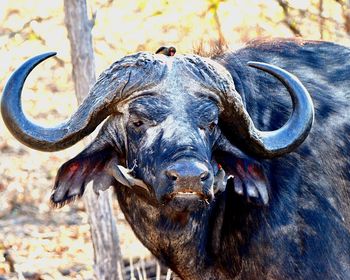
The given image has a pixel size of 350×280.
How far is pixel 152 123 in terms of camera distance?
5.81 meters

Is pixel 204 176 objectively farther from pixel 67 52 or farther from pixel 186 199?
pixel 67 52

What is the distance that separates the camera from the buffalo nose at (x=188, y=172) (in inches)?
210

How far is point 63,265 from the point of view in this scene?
401 inches

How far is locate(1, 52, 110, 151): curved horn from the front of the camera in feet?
19.2

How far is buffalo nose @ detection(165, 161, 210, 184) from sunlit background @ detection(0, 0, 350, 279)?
302 cm

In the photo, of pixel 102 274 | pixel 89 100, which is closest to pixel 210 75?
pixel 89 100

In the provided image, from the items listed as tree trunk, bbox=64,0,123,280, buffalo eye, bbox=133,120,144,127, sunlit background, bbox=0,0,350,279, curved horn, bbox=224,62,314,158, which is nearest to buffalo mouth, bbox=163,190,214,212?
buffalo eye, bbox=133,120,144,127

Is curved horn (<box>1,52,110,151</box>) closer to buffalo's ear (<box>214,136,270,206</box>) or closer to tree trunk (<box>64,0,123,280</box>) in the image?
buffalo's ear (<box>214,136,270,206</box>)

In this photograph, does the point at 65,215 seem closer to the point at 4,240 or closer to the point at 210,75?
the point at 4,240

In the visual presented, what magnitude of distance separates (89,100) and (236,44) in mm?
1344

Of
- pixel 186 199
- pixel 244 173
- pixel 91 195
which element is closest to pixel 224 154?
pixel 244 173

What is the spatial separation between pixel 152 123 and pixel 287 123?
0.80 m

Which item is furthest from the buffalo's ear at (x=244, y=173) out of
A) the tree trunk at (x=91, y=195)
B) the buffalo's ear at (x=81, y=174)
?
the tree trunk at (x=91, y=195)

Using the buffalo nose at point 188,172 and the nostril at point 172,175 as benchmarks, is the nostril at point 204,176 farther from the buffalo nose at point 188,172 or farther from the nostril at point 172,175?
the nostril at point 172,175
